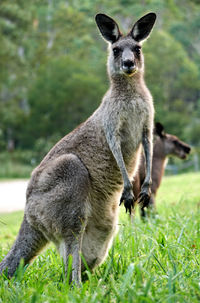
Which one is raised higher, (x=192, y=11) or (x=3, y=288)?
(x=192, y=11)

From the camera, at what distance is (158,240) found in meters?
3.66

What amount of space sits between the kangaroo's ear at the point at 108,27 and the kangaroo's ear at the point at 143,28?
0.50 feet

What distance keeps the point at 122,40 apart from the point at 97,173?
4.09 ft

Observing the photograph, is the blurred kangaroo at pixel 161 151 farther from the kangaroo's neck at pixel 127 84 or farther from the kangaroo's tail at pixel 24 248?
the kangaroo's tail at pixel 24 248

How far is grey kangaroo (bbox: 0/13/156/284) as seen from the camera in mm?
3299

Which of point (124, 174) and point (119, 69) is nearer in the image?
point (124, 174)

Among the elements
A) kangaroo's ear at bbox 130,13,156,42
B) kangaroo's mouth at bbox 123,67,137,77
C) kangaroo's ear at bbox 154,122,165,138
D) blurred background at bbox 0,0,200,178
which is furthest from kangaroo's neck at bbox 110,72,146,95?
blurred background at bbox 0,0,200,178

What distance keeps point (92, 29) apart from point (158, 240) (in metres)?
38.7

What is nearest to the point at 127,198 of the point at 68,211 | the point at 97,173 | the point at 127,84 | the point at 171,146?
the point at 97,173

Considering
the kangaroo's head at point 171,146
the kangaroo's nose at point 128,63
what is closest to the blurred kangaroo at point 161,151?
the kangaroo's head at point 171,146

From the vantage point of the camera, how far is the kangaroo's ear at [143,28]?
3891 mm

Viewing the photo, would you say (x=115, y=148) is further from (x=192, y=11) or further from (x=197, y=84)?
(x=192, y=11)

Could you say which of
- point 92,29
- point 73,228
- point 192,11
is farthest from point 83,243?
point 192,11

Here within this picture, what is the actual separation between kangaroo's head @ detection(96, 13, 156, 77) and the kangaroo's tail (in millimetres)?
1540
